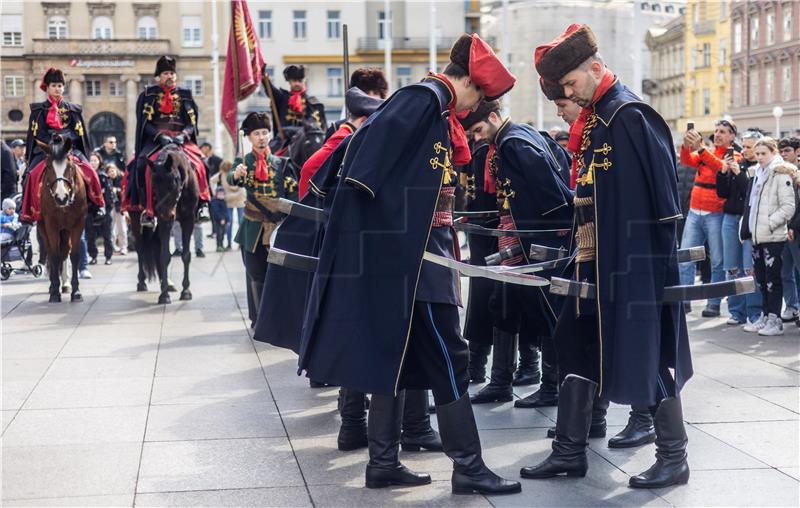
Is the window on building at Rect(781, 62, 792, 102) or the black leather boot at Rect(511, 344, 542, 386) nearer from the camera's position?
the black leather boot at Rect(511, 344, 542, 386)

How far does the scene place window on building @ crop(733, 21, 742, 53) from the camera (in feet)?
203

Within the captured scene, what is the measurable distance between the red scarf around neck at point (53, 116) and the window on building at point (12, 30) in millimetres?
52237

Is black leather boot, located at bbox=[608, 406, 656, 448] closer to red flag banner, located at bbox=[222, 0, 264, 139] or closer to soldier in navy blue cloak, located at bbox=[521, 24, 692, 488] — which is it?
soldier in navy blue cloak, located at bbox=[521, 24, 692, 488]

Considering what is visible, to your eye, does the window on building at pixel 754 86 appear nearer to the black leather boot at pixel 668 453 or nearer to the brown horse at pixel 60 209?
the brown horse at pixel 60 209

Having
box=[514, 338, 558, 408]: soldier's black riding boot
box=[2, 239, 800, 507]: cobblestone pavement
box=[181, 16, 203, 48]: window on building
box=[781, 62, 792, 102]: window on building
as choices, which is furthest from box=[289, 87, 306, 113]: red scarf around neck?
box=[181, 16, 203, 48]: window on building

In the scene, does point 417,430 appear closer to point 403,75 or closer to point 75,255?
point 75,255

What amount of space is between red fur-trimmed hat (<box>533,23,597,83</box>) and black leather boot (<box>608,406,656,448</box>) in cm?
193

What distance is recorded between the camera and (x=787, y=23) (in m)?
54.0

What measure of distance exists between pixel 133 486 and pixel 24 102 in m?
61.2

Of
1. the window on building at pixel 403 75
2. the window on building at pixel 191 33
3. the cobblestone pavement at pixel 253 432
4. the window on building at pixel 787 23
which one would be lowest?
the cobblestone pavement at pixel 253 432

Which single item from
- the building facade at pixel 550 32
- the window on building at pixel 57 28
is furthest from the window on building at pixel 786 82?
the window on building at pixel 57 28

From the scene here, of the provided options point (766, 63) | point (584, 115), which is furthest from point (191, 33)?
point (584, 115)

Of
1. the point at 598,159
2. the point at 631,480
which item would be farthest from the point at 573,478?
the point at 598,159

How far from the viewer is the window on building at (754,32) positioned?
58.4 metres
